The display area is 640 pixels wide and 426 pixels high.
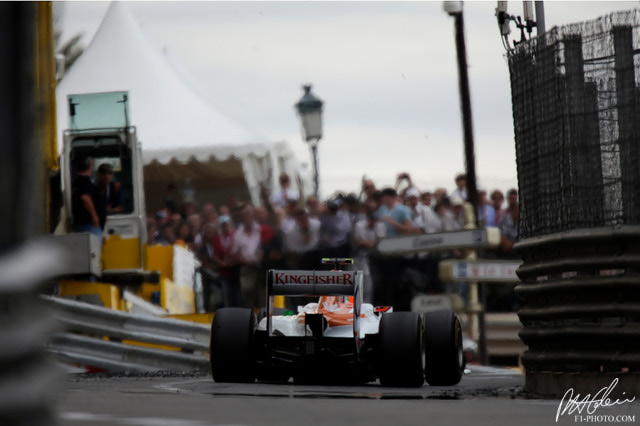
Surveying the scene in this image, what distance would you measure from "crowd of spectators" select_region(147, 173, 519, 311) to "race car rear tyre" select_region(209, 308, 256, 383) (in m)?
5.37

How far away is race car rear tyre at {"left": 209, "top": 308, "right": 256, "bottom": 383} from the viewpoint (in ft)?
39.5

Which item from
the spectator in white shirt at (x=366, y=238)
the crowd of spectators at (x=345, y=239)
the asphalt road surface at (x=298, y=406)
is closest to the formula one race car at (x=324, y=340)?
the asphalt road surface at (x=298, y=406)

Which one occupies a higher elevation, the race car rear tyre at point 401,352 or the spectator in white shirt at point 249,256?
the spectator in white shirt at point 249,256

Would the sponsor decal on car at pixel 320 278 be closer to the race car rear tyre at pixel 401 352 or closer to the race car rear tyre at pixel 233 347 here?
the race car rear tyre at pixel 233 347

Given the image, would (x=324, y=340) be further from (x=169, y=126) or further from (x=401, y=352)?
(x=169, y=126)

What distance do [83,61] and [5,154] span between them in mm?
26379

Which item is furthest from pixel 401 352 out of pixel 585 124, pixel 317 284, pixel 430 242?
pixel 430 242

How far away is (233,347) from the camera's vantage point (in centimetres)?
1207

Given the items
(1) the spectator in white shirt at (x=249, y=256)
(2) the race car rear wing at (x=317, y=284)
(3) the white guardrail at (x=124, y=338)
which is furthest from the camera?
(1) the spectator in white shirt at (x=249, y=256)

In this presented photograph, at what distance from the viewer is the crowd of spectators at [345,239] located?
17925 millimetres

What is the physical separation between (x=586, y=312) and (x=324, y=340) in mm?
3935

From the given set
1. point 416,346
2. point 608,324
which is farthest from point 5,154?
point 416,346

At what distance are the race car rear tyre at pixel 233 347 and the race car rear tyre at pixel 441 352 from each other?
162 cm

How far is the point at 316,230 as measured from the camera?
59.6 feet
